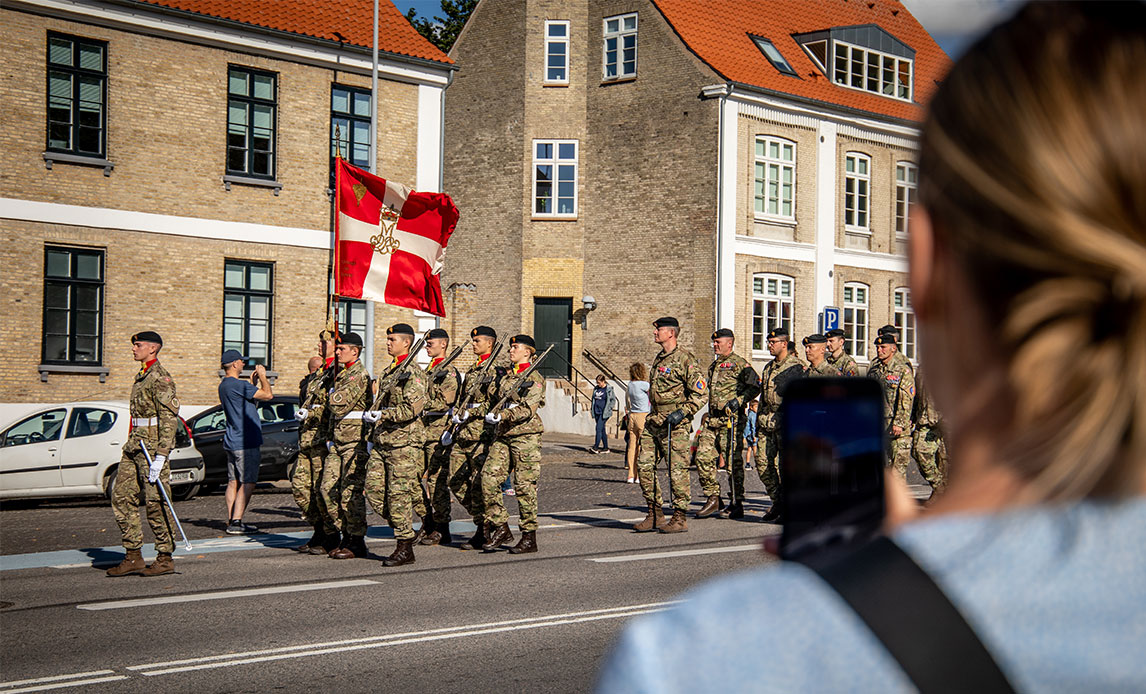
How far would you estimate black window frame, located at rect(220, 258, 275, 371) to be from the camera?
2522 cm

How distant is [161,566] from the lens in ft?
35.7

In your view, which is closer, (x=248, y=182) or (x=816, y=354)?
(x=816, y=354)

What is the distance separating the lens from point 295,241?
2609cm

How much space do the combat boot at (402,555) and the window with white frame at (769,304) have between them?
A: 22269 millimetres

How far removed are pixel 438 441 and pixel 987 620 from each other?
41.1 ft

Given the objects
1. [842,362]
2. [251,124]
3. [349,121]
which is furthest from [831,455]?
[349,121]

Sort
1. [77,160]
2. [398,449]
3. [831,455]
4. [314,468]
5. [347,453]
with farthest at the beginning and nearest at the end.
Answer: [77,160]
[314,468]
[347,453]
[398,449]
[831,455]

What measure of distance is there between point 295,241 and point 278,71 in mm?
3502

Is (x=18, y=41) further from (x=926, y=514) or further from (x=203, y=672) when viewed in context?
(x=926, y=514)

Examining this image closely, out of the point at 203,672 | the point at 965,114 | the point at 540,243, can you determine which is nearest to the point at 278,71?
the point at 540,243

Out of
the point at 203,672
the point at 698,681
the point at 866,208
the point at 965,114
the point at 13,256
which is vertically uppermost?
the point at 866,208

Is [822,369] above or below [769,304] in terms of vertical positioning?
below

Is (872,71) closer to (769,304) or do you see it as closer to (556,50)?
(769,304)

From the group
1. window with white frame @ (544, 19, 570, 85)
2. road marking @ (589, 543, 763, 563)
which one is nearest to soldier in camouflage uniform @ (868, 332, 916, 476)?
road marking @ (589, 543, 763, 563)
